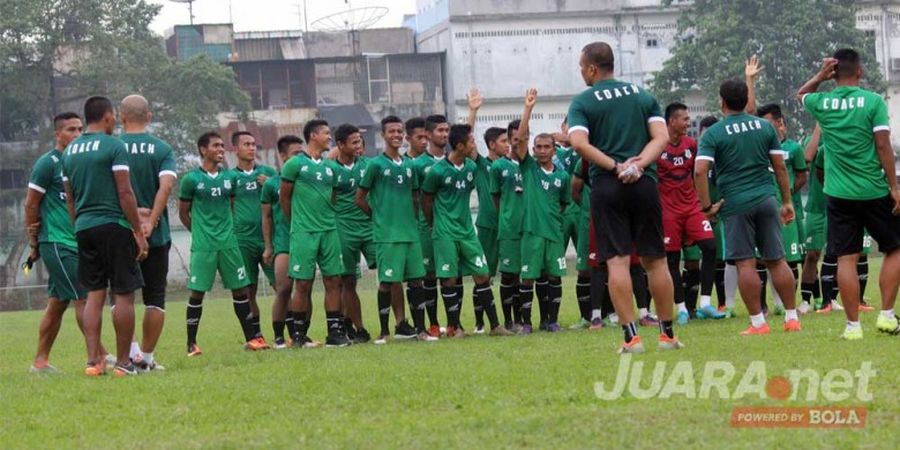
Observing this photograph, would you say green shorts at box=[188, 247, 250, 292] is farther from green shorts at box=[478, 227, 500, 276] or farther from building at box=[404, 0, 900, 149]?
building at box=[404, 0, 900, 149]

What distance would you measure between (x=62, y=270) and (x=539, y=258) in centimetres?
518

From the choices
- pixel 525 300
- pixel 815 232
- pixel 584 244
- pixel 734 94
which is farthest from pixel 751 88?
pixel 815 232

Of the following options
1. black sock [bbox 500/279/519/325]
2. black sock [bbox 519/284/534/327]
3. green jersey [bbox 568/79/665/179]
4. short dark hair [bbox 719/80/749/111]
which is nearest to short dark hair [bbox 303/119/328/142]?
black sock [bbox 500/279/519/325]

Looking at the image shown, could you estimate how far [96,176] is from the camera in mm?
12797

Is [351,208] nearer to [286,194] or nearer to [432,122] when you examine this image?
[286,194]

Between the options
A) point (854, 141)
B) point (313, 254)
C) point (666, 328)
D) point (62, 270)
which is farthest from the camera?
point (313, 254)

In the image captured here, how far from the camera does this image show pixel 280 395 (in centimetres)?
1064

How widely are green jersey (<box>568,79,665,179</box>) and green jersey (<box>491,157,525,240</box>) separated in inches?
192

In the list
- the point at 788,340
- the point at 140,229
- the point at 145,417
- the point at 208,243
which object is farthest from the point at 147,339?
the point at 788,340

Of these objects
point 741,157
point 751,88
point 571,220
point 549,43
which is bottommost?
point 571,220

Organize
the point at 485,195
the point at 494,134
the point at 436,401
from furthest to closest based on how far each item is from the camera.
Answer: the point at 485,195, the point at 494,134, the point at 436,401

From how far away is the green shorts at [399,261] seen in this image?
53.6ft

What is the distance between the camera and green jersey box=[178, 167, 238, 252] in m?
16.3

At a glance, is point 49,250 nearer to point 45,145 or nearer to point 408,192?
point 408,192
